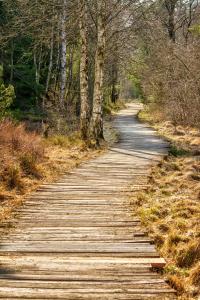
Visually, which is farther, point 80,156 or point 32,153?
point 80,156

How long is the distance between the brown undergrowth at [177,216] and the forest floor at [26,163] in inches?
89.3

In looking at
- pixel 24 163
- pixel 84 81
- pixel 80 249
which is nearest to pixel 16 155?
pixel 24 163

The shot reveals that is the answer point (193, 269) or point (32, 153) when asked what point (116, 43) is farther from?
point (193, 269)

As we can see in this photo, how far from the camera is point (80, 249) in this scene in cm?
571

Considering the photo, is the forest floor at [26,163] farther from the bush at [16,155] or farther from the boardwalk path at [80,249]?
the boardwalk path at [80,249]

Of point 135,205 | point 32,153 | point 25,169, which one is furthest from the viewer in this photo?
point 32,153

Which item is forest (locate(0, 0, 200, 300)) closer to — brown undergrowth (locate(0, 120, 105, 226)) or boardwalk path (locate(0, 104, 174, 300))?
brown undergrowth (locate(0, 120, 105, 226))

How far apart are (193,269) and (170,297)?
32.2 inches

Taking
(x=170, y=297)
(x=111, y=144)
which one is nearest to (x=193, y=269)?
(x=170, y=297)

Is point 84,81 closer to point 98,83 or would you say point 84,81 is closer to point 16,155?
point 98,83

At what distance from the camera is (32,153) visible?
11477mm

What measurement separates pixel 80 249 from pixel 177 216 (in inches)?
84.4

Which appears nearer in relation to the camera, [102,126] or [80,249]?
[80,249]

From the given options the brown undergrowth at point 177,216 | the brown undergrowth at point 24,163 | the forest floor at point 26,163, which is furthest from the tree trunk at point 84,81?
the brown undergrowth at point 177,216
